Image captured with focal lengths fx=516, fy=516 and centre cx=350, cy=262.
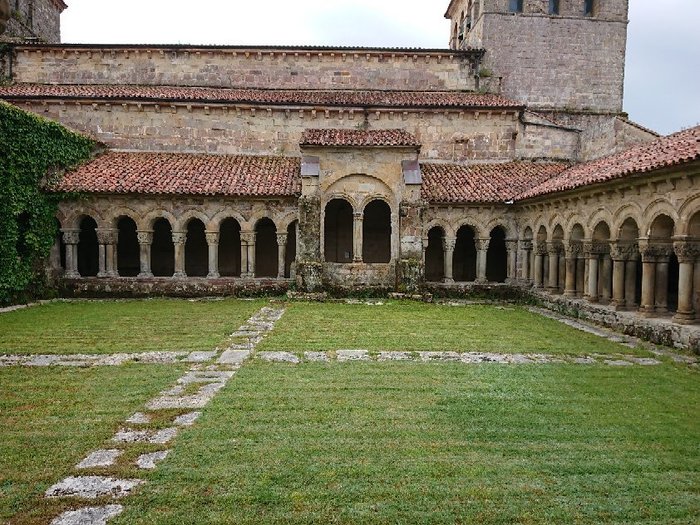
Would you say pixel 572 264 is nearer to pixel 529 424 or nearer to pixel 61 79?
pixel 529 424

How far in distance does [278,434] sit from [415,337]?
19.2 feet

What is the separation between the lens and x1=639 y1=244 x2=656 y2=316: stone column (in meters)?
11.9

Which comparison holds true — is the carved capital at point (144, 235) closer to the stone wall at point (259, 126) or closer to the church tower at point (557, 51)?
the stone wall at point (259, 126)

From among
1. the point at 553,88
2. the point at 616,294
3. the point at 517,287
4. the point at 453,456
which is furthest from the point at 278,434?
the point at 553,88

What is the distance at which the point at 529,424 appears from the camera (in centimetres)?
603

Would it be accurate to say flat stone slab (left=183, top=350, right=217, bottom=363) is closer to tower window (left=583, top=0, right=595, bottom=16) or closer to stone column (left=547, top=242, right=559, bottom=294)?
stone column (left=547, top=242, right=559, bottom=294)

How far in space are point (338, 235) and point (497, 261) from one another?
677cm

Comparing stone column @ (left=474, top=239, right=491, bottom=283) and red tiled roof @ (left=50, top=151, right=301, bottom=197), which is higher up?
red tiled roof @ (left=50, top=151, right=301, bottom=197)

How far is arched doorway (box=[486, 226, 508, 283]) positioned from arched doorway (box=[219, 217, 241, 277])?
10413 millimetres

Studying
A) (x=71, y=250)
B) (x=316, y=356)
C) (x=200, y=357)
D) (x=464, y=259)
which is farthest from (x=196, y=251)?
(x=316, y=356)

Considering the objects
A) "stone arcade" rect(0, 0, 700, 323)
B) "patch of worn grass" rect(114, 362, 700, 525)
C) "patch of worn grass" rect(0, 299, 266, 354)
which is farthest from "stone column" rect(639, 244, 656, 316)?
"patch of worn grass" rect(0, 299, 266, 354)

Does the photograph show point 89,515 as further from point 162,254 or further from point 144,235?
point 162,254

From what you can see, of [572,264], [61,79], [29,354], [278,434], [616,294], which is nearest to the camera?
[278,434]

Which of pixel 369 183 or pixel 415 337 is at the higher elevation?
pixel 369 183
